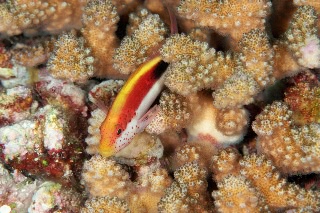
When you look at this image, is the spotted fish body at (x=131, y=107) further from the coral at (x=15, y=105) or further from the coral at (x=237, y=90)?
the coral at (x=15, y=105)

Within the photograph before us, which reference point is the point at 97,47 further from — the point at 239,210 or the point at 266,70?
the point at 239,210

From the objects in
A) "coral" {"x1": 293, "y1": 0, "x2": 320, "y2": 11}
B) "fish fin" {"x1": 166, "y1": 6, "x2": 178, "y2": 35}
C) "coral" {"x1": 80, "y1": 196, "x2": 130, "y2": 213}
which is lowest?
"coral" {"x1": 80, "y1": 196, "x2": 130, "y2": 213}

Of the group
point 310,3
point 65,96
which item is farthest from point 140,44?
point 310,3

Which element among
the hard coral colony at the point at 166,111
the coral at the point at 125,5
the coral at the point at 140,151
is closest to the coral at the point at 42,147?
the hard coral colony at the point at 166,111

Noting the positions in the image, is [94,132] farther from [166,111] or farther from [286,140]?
[286,140]

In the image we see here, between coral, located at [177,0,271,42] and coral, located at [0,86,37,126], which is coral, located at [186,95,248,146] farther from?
coral, located at [0,86,37,126]

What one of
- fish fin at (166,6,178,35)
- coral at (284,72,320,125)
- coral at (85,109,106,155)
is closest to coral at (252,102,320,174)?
coral at (284,72,320,125)

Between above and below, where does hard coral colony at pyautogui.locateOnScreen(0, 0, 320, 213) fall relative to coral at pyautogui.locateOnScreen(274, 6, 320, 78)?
below
